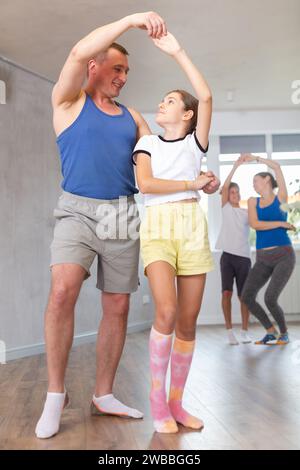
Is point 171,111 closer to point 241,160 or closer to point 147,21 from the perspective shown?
point 147,21

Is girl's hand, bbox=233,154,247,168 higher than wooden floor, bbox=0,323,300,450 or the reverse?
higher

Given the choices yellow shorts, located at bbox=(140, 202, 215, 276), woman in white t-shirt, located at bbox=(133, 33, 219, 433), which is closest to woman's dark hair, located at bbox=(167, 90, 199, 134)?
woman in white t-shirt, located at bbox=(133, 33, 219, 433)

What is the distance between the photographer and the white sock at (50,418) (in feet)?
6.97

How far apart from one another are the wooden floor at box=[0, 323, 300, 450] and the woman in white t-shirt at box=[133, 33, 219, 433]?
162mm

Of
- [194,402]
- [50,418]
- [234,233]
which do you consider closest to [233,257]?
[234,233]

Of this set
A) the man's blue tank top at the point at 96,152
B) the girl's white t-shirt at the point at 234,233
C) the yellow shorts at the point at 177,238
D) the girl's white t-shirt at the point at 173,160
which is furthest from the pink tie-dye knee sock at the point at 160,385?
the girl's white t-shirt at the point at 234,233

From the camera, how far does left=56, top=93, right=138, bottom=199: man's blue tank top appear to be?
2.37 meters

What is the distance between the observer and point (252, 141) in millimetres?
8266

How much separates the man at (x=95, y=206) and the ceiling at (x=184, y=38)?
2269 mm

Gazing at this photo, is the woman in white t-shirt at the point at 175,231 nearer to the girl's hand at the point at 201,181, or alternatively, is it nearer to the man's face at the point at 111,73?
the girl's hand at the point at 201,181

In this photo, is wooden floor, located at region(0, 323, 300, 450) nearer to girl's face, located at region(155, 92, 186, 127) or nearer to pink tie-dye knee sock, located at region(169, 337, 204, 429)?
pink tie-dye knee sock, located at region(169, 337, 204, 429)

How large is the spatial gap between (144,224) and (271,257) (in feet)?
10.5

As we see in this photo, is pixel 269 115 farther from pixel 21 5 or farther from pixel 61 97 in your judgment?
pixel 61 97
